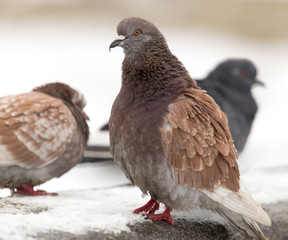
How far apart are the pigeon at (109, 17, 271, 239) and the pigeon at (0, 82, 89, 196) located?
81cm

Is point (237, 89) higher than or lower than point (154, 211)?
higher

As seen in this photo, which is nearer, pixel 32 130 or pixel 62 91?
pixel 32 130

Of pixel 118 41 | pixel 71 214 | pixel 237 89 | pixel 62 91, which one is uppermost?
pixel 118 41

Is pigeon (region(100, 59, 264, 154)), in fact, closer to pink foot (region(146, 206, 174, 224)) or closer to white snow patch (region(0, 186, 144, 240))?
white snow patch (region(0, 186, 144, 240))

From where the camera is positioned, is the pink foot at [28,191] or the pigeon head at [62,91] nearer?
the pink foot at [28,191]

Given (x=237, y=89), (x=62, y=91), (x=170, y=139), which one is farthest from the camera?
(x=237, y=89)

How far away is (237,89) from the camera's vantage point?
690 cm

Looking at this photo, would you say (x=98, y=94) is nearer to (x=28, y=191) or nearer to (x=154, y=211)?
(x=28, y=191)

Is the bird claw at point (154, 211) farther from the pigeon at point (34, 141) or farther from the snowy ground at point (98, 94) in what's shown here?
the pigeon at point (34, 141)

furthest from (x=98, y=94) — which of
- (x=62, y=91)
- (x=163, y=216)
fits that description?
(x=163, y=216)

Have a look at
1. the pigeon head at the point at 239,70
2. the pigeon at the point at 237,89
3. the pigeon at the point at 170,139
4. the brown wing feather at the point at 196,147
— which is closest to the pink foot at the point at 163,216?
the pigeon at the point at 170,139

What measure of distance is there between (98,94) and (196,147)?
8.52 metres

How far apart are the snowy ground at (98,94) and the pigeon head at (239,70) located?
106 centimetres

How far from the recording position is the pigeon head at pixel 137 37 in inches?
147
